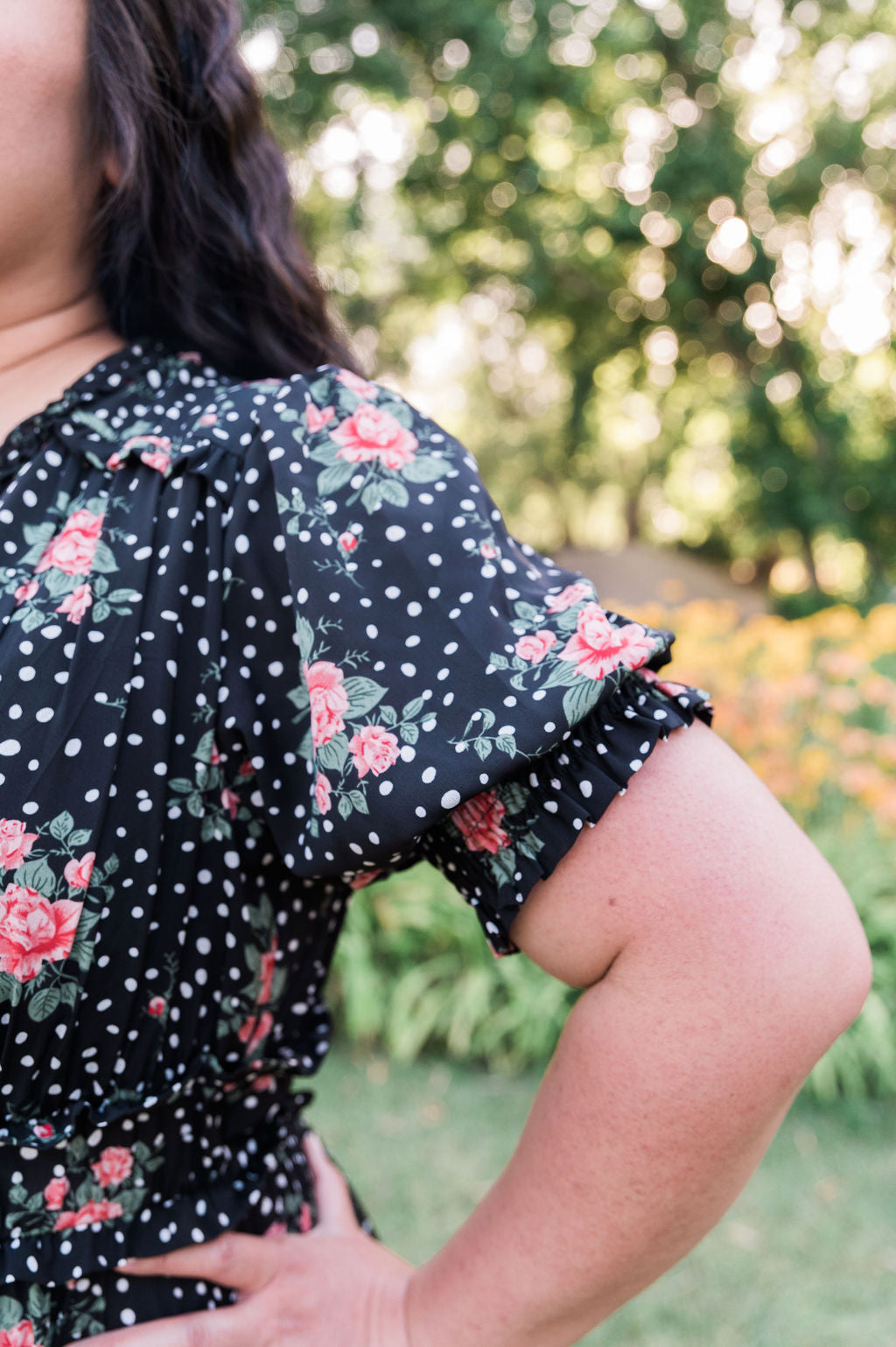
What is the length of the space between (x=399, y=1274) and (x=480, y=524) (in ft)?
2.47

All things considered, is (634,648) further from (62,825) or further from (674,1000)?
(62,825)

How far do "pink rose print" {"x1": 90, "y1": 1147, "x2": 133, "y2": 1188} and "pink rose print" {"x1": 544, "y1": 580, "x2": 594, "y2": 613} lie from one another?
0.61 metres

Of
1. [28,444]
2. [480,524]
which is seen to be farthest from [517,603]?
[28,444]

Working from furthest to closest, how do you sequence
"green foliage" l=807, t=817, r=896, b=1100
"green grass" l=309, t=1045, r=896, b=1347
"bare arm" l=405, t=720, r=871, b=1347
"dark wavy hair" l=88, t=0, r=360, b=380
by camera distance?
1. "green foliage" l=807, t=817, r=896, b=1100
2. "green grass" l=309, t=1045, r=896, b=1347
3. "dark wavy hair" l=88, t=0, r=360, b=380
4. "bare arm" l=405, t=720, r=871, b=1347

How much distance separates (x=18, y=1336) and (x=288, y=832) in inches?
19.0

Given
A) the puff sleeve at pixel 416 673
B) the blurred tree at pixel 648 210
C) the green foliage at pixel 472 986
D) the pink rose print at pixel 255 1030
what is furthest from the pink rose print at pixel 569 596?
the blurred tree at pixel 648 210

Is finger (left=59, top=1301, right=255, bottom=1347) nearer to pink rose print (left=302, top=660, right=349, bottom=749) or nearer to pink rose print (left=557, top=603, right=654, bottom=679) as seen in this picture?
pink rose print (left=302, top=660, right=349, bottom=749)

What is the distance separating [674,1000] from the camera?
0.84 metres

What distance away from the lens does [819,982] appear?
0.84m

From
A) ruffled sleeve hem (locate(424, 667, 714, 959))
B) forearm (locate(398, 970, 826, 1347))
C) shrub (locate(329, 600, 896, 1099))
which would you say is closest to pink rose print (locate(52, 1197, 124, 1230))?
forearm (locate(398, 970, 826, 1347))

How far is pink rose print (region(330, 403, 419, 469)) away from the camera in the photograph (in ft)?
3.02

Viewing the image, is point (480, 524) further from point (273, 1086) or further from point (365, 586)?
point (273, 1086)

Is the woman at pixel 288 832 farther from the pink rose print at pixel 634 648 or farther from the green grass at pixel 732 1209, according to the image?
the green grass at pixel 732 1209

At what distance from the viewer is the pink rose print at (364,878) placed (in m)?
0.90
